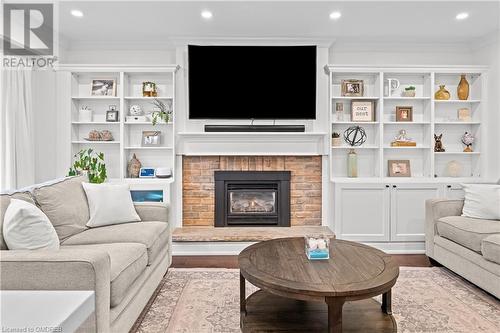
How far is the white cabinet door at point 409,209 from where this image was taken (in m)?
4.16

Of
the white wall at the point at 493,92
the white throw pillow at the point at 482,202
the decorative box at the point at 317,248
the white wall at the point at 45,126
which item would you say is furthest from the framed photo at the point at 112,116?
the white wall at the point at 493,92

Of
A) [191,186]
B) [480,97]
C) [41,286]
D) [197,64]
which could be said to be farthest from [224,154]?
[480,97]

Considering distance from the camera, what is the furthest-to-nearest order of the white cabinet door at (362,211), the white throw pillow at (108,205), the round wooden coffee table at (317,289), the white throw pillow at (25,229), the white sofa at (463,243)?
the white cabinet door at (362,211)
the white throw pillow at (108,205)
the white sofa at (463,243)
the white throw pillow at (25,229)
the round wooden coffee table at (317,289)

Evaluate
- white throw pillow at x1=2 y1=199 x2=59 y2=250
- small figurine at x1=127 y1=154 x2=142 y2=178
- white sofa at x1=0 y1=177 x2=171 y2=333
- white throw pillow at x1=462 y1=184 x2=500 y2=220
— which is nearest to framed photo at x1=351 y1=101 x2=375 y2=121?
white throw pillow at x1=462 y1=184 x2=500 y2=220

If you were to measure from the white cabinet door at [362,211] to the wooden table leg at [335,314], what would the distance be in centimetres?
253

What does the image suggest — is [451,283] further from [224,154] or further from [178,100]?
[178,100]

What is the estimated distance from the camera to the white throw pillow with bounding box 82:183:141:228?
113 inches

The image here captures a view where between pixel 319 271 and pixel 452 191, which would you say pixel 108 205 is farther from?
pixel 452 191

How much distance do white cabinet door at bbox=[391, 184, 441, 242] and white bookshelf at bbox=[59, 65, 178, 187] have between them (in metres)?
2.83

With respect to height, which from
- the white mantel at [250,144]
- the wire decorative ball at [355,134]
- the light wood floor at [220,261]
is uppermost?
the wire decorative ball at [355,134]

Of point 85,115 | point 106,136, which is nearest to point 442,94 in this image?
point 106,136

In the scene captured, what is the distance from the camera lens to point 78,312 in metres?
0.75

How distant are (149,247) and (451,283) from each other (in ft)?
8.51

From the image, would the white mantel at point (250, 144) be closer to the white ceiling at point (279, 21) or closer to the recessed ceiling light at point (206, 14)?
the white ceiling at point (279, 21)
